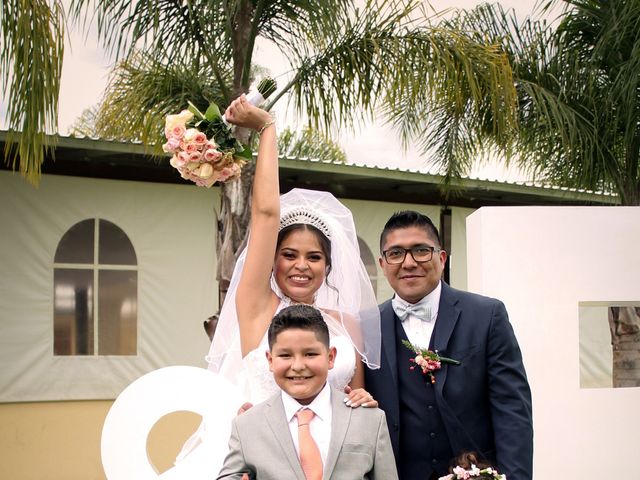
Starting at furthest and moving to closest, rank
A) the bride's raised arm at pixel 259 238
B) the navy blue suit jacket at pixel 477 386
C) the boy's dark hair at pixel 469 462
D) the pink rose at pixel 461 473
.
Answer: the bride's raised arm at pixel 259 238, the navy blue suit jacket at pixel 477 386, the boy's dark hair at pixel 469 462, the pink rose at pixel 461 473

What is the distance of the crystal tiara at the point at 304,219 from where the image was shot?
11.4 ft

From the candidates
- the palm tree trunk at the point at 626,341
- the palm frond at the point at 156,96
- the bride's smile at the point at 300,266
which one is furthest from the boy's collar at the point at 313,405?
the palm tree trunk at the point at 626,341

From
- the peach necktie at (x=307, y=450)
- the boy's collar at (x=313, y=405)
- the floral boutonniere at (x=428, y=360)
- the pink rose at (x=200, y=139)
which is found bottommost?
the peach necktie at (x=307, y=450)

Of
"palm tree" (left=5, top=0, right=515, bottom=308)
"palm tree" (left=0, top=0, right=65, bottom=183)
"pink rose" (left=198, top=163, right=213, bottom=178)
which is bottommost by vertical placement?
"pink rose" (left=198, top=163, right=213, bottom=178)

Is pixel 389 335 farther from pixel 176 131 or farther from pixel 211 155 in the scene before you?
pixel 176 131

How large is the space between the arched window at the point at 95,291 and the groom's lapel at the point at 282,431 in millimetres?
7222

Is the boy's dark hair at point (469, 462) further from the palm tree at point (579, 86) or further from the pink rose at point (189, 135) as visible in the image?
the palm tree at point (579, 86)

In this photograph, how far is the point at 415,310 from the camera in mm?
3361

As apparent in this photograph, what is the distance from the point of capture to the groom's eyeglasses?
3254mm

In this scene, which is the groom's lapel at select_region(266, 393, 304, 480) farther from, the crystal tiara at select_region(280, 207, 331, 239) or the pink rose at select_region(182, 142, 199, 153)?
the pink rose at select_region(182, 142, 199, 153)

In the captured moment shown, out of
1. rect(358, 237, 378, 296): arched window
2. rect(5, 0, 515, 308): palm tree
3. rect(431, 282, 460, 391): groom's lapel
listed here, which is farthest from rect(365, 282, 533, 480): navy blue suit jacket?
rect(358, 237, 378, 296): arched window

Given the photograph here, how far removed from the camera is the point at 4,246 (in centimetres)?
926

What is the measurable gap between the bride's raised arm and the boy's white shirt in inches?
19.8

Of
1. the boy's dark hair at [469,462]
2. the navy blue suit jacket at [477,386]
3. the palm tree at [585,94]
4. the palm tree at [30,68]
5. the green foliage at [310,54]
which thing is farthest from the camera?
the palm tree at [585,94]
